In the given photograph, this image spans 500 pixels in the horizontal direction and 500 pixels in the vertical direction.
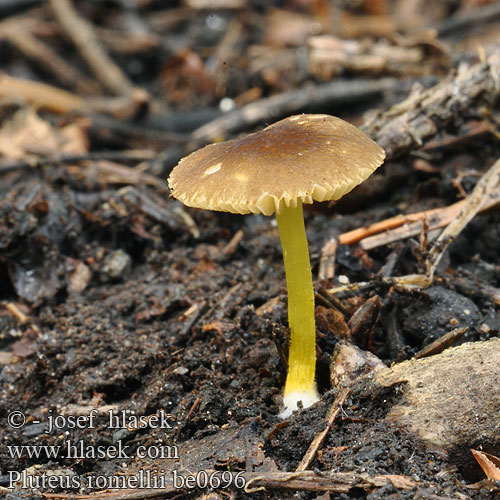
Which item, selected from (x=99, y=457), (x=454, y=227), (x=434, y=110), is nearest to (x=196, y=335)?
(x=99, y=457)

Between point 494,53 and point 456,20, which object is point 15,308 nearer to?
point 494,53

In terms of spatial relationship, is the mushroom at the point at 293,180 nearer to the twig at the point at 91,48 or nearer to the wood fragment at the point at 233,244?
the wood fragment at the point at 233,244

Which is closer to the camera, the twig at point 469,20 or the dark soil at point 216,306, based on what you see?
the dark soil at point 216,306

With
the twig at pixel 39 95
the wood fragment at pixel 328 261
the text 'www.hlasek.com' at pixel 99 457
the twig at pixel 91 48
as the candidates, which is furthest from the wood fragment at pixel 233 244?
the twig at pixel 91 48

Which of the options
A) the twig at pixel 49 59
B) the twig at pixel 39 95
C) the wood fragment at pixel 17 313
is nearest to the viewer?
the wood fragment at pixel 17 313

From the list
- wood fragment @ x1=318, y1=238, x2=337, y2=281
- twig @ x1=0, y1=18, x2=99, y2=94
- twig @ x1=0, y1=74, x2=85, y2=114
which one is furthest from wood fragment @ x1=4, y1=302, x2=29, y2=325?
twig @ x1=0, y1=18, x2=99, y2=94

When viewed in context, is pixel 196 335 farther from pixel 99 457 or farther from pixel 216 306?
pixel 99 457

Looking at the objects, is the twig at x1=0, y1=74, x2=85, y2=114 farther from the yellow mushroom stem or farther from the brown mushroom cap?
the yellow mushroom stem
